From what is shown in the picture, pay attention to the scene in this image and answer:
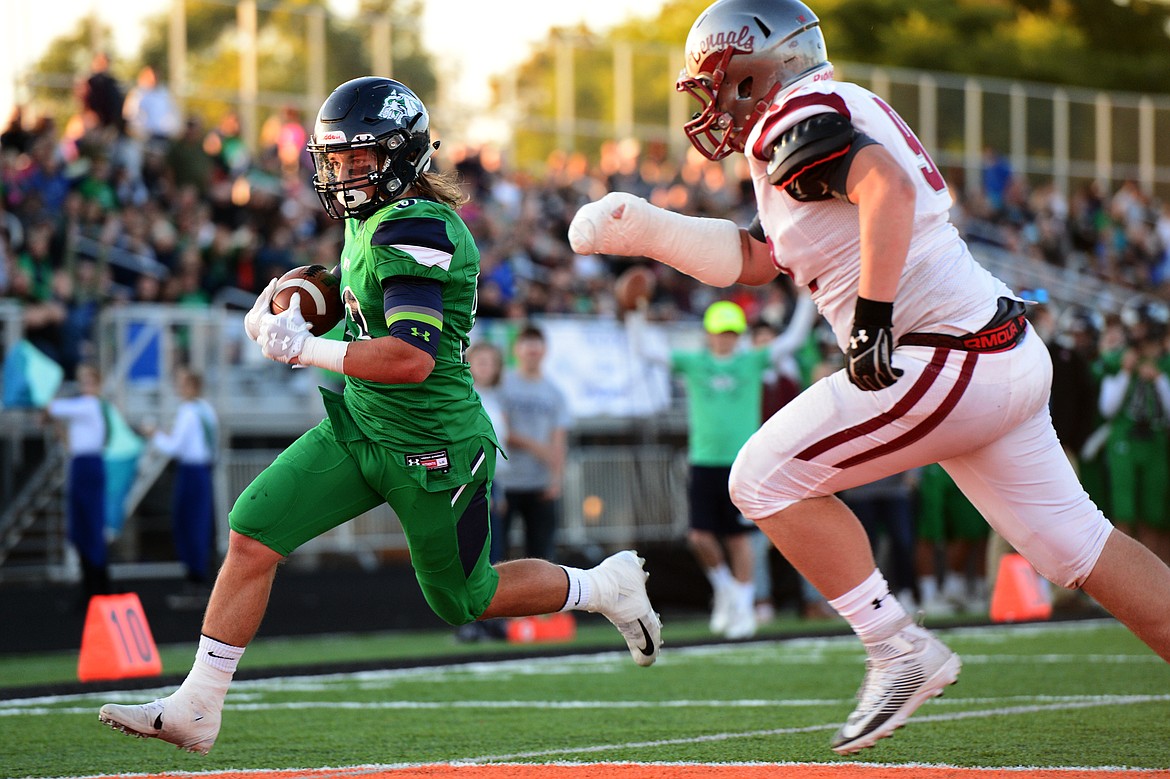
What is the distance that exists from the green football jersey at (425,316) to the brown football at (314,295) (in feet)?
0.22

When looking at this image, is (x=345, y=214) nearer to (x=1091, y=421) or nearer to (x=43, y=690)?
(x=43, y=690)

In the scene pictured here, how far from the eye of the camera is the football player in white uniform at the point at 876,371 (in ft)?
13.6

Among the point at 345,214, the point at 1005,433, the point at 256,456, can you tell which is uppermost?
the point at 345,214

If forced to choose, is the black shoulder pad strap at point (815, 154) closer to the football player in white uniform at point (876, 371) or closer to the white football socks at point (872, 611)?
the football player in white uniform at point (876, 371)

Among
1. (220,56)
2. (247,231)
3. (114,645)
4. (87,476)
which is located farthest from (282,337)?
(220,56)

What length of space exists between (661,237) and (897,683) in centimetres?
144

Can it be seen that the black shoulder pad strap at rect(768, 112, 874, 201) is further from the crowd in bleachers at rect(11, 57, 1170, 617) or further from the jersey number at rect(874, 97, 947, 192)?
the crowd in bleachers at rect(11, 57, 1170, 617)

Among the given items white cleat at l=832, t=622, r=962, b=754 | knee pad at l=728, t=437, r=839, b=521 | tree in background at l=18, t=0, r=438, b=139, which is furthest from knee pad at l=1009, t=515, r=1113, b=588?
tree in background at l=18, t=0, r=438, b=139

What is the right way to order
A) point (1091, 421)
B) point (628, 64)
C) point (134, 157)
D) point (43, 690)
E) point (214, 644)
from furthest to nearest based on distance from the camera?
point (628, 64), point (134, 157), point (1091, 421), point (43, 690), point (214, 644)

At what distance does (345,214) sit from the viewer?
501cm

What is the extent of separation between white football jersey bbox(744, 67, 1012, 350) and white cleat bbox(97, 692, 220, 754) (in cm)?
212

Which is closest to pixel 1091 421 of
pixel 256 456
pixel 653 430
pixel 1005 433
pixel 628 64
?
pixel 653 430

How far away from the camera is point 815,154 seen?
4090 millimetres

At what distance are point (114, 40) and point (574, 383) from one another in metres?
10.1
